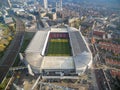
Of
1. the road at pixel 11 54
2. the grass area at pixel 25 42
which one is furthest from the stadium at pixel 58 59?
the road at pixel 11 54

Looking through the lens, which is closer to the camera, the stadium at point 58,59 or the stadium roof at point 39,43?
the stadium at point 58,59

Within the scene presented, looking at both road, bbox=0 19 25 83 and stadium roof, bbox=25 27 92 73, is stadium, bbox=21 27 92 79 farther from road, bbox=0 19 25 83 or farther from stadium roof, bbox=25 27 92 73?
road, bbox=0 19 25 83

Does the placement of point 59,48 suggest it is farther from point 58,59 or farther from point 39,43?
point 58,59

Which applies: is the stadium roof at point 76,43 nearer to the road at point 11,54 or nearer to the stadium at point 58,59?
the stadium at point 58,59

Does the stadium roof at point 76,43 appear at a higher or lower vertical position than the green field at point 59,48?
higher

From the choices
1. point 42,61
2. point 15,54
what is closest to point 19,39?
point 15,54

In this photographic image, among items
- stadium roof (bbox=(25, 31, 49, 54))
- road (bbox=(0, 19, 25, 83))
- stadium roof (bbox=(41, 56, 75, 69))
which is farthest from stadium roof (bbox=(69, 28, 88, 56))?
road (bbox=(0, 19, 25, 83))
